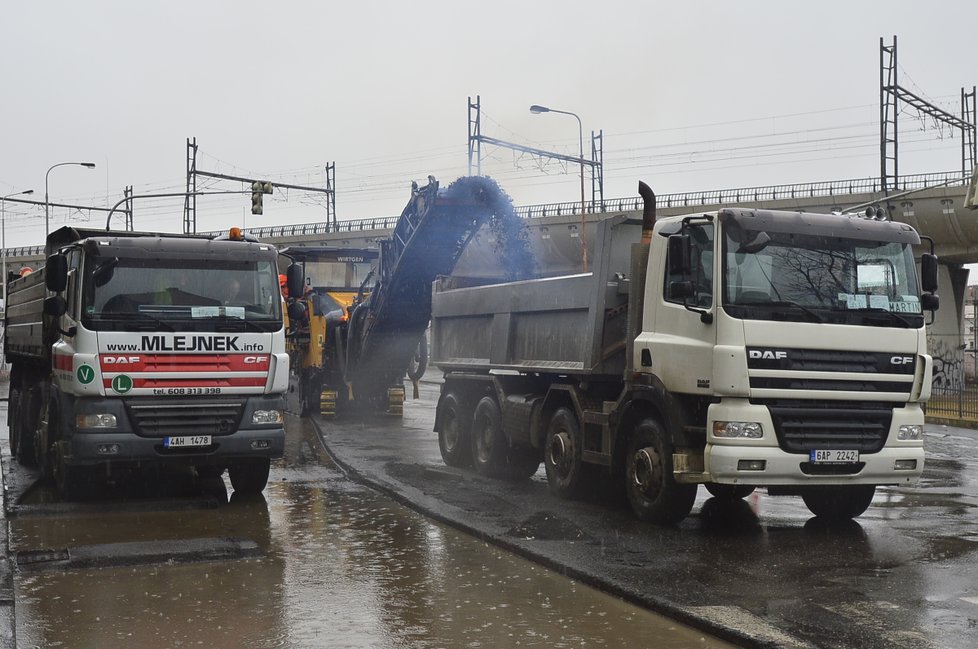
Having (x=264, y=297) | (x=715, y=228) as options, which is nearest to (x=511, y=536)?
(x=715, y=228)

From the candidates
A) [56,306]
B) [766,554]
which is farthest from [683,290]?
[56,306]

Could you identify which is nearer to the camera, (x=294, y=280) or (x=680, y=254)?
(x=680, y=254)

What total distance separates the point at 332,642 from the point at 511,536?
3.34 m

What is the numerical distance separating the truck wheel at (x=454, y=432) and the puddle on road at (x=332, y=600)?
460 centimetres

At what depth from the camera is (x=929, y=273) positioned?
10.2 metres

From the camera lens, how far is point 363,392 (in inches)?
906

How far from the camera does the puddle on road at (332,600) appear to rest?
635 cm

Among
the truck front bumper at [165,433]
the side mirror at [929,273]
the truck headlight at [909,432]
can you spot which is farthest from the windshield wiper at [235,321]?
the side mirror at [929,273]

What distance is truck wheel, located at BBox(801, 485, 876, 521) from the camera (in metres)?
10.5

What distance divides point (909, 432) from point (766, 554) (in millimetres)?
1954

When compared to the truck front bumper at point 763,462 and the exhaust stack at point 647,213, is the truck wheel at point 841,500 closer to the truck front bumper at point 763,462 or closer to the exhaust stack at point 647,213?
the truck front bumper at point 763,462

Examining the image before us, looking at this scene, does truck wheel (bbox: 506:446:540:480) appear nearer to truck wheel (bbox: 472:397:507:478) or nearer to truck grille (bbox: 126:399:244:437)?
truck wheel (bbox: 472:397:507:478)

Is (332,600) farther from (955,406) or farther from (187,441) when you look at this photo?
(955,406)

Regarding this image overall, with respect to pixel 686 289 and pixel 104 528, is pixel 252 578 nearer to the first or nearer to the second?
pixel 104 528
